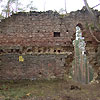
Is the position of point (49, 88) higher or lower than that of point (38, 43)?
lower

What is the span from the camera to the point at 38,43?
7.36m

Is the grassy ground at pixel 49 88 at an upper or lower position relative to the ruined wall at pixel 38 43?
lower

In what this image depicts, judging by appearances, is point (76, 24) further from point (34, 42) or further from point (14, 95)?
point (14, 95)

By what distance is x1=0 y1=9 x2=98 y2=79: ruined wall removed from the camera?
23.1 feet

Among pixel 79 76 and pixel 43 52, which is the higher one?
pixel 43 52

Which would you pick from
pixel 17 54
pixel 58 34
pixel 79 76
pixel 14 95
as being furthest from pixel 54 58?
pixel 79 76

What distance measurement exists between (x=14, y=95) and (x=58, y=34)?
4.34 metres

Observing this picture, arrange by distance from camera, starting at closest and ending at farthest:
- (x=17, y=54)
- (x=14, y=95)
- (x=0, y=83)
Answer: (x=14, y=95), (x=0, y=83), (x=17, y=54)

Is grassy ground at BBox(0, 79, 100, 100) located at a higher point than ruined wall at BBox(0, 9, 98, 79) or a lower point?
lower

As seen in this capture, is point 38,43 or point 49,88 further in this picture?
point 38,43

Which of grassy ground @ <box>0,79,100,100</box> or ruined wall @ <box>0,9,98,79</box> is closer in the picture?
grassy ground @ <box>0,79,100,100</box>

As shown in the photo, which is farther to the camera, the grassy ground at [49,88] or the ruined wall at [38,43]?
the ruined wall at [38,43]

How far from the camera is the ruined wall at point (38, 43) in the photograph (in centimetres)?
705

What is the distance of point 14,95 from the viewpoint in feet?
15.7
